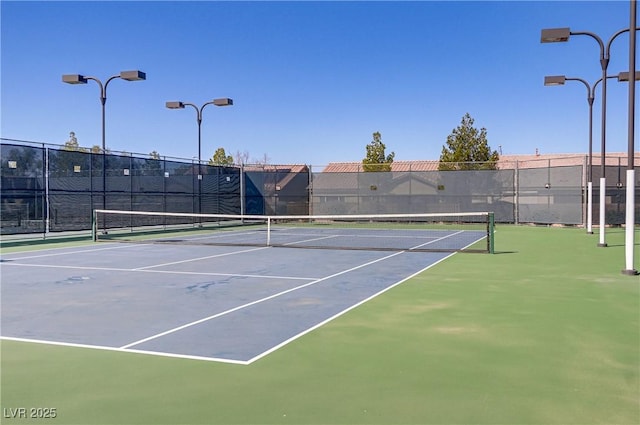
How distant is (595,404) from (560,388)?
35 centimetres

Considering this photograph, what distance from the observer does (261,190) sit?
1247 inches

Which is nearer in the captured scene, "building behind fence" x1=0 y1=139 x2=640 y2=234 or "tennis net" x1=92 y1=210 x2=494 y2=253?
"tennis net" x1=92 y1=210 x2=494 y2=253

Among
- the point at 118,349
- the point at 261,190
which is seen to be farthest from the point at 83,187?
the point at 118,349

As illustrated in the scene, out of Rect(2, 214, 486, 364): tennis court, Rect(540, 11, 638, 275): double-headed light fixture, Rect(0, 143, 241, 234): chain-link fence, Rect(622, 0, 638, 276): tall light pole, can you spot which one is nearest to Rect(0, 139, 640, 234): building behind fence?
Rect(0, 143, 241, 234): chain-link fence

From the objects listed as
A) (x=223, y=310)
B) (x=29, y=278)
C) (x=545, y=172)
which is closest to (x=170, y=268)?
(x=29, y=278)

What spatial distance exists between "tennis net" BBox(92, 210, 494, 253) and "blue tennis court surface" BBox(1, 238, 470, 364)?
1.98 m

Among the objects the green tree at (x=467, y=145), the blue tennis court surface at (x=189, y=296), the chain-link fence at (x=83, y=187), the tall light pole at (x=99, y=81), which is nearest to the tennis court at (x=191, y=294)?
the blue tennis court surface at (x=189, y=296)

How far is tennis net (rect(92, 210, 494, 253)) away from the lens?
652 inches

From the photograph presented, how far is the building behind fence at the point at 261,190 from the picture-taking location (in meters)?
18.4

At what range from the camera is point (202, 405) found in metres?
3.93

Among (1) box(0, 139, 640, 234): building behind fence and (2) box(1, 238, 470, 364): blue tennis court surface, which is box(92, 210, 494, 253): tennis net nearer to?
(1) box(0, 139, 640, 234): building behind fence

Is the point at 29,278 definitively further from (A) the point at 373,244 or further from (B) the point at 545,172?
(B) the point at 545,172

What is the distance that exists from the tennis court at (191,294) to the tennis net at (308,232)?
4.94 ft

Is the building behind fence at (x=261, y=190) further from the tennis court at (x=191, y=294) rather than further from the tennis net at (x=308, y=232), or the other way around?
the tennis court at (x=191, y=294)
